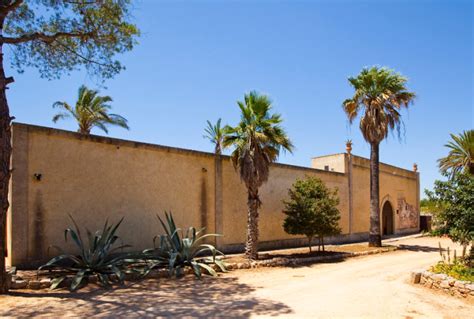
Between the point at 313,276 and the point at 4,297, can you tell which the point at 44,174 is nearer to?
the point at 4,297

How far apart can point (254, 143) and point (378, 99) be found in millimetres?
9540

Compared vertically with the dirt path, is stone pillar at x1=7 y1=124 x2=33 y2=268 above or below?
above

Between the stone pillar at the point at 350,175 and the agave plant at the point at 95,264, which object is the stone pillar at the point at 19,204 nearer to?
the agave plant at the point at 95,264

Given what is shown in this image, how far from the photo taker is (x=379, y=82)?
67.1 feet

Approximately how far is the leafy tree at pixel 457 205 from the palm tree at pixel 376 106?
9.44 m

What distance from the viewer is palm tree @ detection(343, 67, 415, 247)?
20.4 m

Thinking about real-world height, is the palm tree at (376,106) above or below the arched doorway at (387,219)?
above

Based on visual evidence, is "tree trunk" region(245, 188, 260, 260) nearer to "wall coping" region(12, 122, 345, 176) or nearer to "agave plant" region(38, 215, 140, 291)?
"wall coping" region(12, 122, 345, 176)

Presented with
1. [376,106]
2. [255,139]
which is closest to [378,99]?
[376,106]

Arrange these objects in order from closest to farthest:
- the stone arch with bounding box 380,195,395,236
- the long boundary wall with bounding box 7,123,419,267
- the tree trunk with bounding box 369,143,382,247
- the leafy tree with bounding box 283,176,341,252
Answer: the long boundary wall with bounding box 7,123,419,267, the leafy tree with bounding box 283,176,341,252, the tree trunk with bounding box 369,143,382,247, the stone arch with bounding box 380,195,395,236

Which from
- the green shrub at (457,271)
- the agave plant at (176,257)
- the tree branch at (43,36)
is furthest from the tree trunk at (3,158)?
the green shrub at (457,271)

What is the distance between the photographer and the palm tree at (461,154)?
960 inches

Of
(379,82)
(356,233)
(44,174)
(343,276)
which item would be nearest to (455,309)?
(343,276)

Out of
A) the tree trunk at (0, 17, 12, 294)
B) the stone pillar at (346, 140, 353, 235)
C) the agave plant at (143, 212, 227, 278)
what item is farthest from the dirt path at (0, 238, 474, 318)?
the stone pillar at (346, 140, 353, 235)
